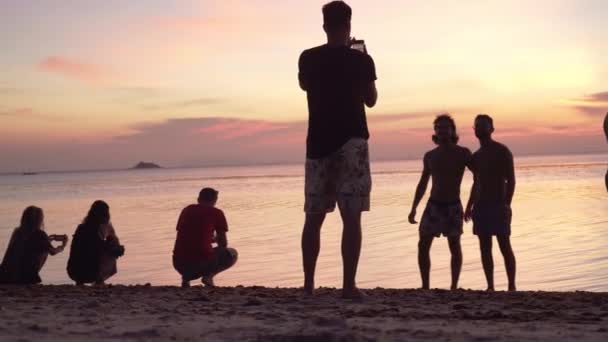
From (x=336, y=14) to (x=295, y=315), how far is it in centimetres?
216

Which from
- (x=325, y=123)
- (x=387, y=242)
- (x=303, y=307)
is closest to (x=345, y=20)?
(x=325, y=123)

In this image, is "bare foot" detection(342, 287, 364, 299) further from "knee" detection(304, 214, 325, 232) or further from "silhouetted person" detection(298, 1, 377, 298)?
"knee" detection(304, 214, 325, 232)

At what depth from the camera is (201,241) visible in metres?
7.98

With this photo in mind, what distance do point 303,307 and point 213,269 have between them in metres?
3.07

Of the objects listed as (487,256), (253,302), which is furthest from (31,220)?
(487,256)

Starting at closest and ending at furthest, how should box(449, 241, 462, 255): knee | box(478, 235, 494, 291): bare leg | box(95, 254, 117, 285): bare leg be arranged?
box(449, 241, 462, 255): knee
box(478, 235, 494, 291): bare leg
box(95, 254, 117, 285): bare leg

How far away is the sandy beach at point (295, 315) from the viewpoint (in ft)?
13.6

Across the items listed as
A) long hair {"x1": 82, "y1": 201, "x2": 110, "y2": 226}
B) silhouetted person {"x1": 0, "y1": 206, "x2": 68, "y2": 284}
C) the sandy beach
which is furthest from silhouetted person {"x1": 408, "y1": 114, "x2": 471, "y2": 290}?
silhouetted person {"x1": 0, "y1": 206, "x2": 68, "y2": 284}

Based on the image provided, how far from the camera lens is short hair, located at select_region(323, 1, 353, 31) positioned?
5418mm

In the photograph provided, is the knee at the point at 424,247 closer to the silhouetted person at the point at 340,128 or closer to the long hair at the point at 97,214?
the silhouetted person at the point at 340,128

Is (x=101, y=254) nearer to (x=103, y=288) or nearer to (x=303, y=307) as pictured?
(x=103, y=288)

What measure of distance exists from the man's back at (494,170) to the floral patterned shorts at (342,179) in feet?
7.28

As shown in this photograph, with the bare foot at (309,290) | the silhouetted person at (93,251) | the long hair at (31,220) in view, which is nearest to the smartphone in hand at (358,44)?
the bare foot at (309,290)

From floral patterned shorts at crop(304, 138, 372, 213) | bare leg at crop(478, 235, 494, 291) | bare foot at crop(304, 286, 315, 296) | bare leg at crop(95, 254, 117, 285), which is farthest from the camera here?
bare leg at crop(95, 254, 117, 285)
